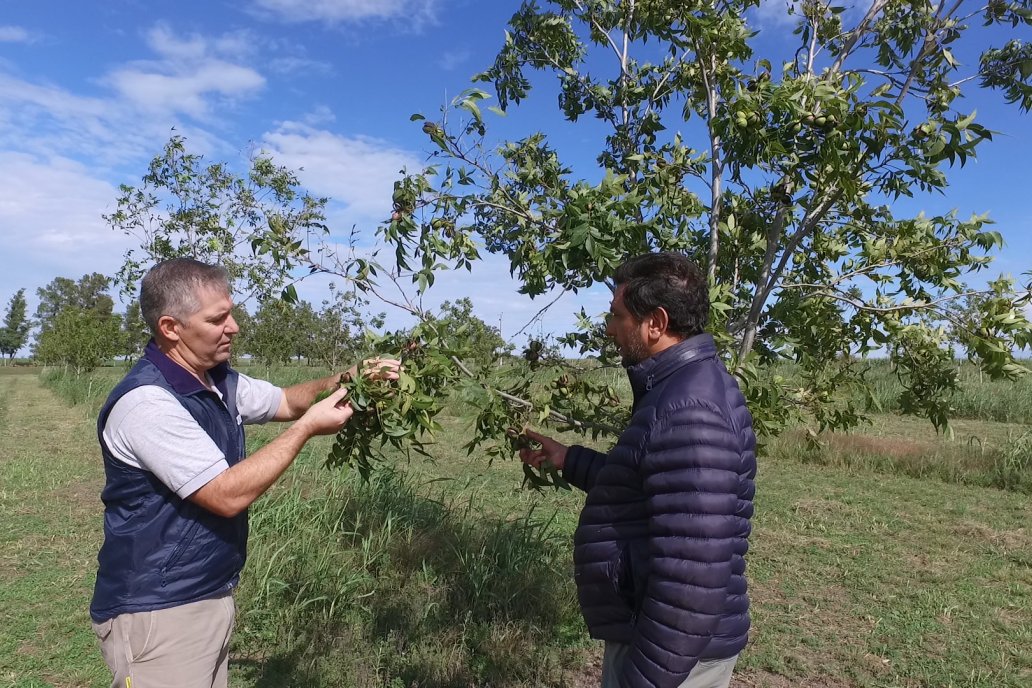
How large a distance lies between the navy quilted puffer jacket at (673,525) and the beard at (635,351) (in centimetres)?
5

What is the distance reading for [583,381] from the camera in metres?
3.01

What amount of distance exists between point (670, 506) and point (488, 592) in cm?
279

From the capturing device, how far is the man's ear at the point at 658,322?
1.83 m

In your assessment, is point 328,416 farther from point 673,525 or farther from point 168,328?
point 673,525

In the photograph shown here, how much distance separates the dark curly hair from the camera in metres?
1.82

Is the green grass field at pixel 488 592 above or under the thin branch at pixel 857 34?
under

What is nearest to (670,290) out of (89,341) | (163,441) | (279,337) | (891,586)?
(163,441)

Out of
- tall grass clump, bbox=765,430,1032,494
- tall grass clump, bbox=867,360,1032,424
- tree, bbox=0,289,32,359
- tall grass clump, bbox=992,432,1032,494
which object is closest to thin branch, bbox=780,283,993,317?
tall grass clump, bbox=765,430,1032,494

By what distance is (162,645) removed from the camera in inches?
78.7

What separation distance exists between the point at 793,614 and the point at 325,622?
3205 millimetres

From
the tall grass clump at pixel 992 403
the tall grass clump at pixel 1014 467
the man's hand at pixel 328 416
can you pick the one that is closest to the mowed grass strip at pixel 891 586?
the tall grass clump at pixel 1014 467

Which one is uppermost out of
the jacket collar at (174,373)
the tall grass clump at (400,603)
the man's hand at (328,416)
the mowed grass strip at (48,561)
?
the jacket collar at (174,373)

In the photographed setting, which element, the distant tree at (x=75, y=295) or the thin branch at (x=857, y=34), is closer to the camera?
the thin branch at (x=857, y=34)

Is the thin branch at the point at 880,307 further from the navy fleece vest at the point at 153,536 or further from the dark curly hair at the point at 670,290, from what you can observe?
the navy fleece vest at the point at 153,536
